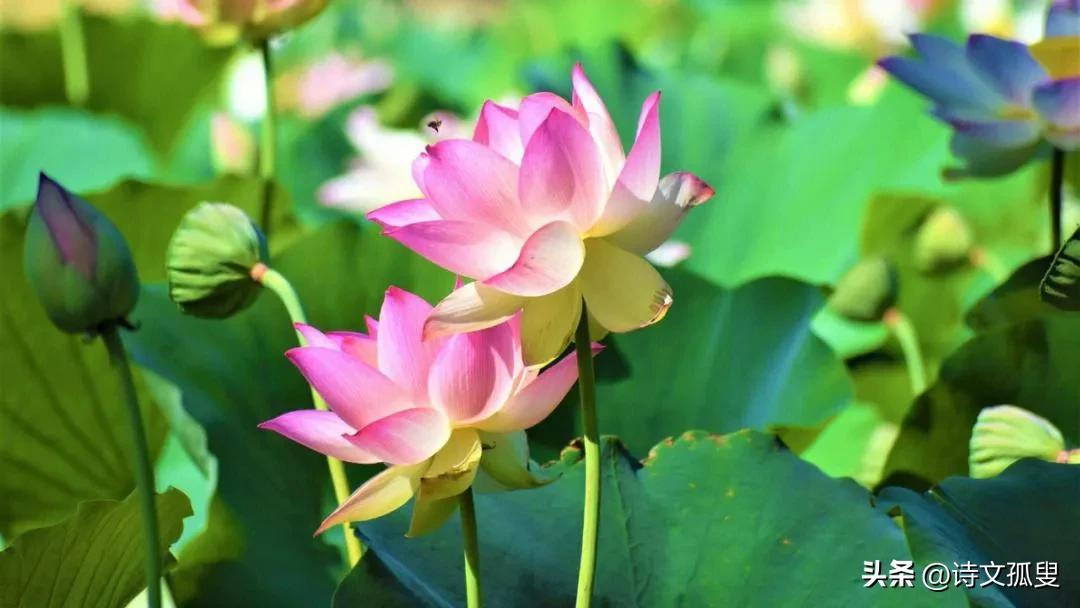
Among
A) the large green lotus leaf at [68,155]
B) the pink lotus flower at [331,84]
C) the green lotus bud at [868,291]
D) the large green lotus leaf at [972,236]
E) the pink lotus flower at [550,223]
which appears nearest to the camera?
the pink lotus flower at [550,223]

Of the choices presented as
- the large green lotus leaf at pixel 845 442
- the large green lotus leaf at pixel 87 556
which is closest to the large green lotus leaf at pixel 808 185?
the large green lotus leaf at pixel 845 442

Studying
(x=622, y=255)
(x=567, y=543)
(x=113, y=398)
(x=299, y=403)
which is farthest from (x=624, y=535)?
(x=113, y=398)

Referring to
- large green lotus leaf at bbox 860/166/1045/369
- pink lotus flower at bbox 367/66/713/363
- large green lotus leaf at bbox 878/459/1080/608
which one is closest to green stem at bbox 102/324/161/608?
pink lotus flower at bbox 367/66/713/363

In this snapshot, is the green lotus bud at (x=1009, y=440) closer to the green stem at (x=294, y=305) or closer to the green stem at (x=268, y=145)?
the green stem at (x=294, y=305)

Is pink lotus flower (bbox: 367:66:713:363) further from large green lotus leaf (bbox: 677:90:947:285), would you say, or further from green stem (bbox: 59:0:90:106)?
green stem (bbox: 59:0:90:106)

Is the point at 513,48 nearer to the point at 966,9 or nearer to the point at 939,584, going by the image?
the point at 966,9

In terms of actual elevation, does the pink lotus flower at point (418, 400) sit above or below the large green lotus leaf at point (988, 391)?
above

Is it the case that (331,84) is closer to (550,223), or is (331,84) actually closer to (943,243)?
(943,243)
